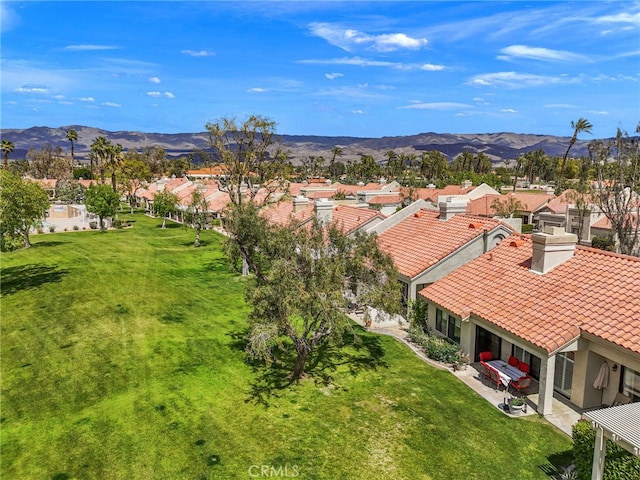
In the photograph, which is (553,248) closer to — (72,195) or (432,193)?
(432,193)

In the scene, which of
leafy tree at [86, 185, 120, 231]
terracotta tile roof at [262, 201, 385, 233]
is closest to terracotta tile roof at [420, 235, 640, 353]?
terracotta tile roof at [262, 201, 385, 233]

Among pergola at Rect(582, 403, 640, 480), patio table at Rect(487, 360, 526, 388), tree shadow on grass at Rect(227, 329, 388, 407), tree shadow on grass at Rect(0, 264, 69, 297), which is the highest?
pergola at Rect(582, 403, 640, 480)

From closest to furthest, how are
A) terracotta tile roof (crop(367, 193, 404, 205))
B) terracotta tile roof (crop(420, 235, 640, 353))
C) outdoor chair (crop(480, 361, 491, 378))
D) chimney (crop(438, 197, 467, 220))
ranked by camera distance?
terracotta tile roof (crop(420, 235, 640, 353)), outdoor chair (crop(480, 361, 491, 378)), chimney (crop(438, 197, 467, 220)), terracotta tile roof (crop(367, 193, 404, 205))

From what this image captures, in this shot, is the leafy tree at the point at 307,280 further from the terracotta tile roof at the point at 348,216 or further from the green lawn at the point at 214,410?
the terracotta tile roof at the point at 348,216

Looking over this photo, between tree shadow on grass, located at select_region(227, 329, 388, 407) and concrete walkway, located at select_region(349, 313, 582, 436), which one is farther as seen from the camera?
tree shadow on grass, located at select_region(227, 329, 388, 407)

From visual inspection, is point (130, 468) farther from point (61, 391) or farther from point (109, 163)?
point (109, 163)

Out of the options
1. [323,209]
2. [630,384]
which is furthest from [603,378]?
[323,209]

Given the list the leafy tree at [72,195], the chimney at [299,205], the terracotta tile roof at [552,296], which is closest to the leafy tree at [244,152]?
the chimney at [299,205]

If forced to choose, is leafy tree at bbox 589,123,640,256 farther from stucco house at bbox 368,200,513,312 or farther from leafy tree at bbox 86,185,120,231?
leafy tree at bbox 86,185,120,231
